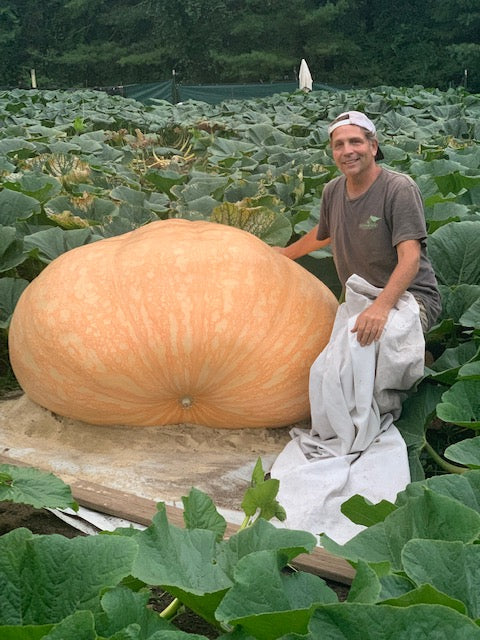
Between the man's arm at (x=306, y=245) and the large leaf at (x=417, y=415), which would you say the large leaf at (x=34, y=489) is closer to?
the large leaf at (x=417, y=415)

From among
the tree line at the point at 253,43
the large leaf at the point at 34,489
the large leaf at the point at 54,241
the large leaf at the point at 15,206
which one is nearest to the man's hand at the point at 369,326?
the large leaf at the point at 34,489

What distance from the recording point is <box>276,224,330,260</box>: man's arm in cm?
396

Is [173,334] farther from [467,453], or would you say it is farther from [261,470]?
[467,453]

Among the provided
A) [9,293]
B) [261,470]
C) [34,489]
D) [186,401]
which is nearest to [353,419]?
[186,401]

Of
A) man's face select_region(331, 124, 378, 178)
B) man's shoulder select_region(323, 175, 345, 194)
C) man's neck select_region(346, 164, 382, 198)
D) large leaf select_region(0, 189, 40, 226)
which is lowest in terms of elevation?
large leaf select_region(0, 189, 40, 226)

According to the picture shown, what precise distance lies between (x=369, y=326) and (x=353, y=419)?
13.1 inches

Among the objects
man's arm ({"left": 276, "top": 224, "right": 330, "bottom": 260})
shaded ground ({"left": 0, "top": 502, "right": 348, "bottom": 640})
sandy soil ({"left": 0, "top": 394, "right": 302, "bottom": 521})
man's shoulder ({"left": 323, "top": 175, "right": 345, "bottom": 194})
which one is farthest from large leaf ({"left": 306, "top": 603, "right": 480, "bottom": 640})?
man's arm ({"left": 276, "top": 224, "right": 330, "bottom": 260})

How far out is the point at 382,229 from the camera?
346cm

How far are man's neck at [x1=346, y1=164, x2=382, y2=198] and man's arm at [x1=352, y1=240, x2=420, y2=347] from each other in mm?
290

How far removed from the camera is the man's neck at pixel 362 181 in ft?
11.5

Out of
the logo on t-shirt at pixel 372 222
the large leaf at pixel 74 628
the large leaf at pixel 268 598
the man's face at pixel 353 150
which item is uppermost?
the man's face at pixel 353 150

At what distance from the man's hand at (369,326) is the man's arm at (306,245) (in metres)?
0.75

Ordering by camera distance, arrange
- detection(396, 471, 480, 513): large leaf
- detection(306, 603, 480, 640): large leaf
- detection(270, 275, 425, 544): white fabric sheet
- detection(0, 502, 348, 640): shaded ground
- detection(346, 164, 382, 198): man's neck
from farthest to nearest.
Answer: detection(346, 164, 382, 198): man's neck < detection(270, 275, 425, 544): white fabric sheet < detection(0, 502, 348, 640): shaded ground < detection(396, 471, 480, 513): large leaf < detection(306, 603, 480, 640): large leaf

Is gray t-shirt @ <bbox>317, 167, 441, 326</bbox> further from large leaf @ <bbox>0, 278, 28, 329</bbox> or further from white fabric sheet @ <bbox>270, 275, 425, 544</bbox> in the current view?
large leaf @ <bbox>0, 278, 28, 329</bbox>
